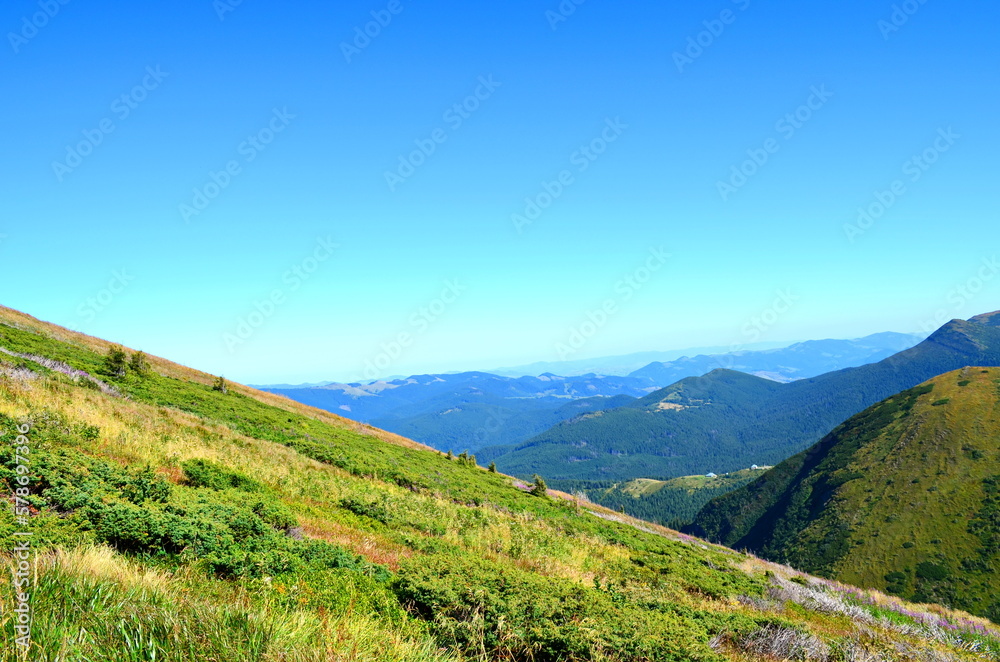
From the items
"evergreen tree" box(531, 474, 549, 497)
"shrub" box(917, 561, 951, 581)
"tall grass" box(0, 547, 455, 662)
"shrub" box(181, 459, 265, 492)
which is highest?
"tall grass" box(0, 547, 455, 662)

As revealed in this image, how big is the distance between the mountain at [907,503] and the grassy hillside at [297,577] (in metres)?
88.4

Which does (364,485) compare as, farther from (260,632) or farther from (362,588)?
(260,632)

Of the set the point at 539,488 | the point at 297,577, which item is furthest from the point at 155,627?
the point at 539,488

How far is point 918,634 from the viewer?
12883 millimetres

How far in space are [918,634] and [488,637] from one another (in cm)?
1374

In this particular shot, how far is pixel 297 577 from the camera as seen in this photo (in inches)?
271

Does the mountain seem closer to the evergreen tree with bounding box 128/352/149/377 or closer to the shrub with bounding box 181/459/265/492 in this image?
the shrub with bounding box 181/459/265/492

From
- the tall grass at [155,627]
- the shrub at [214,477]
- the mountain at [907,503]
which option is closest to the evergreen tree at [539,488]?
the shrub at [214,477]

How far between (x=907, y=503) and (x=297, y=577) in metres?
128

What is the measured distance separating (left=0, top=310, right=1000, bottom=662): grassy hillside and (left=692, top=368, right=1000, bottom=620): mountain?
8844 cm

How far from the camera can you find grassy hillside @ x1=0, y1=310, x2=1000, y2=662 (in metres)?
4.14

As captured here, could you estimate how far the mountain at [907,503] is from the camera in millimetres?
79625

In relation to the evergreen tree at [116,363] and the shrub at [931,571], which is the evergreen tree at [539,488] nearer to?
the evergreen tree at [116,363]

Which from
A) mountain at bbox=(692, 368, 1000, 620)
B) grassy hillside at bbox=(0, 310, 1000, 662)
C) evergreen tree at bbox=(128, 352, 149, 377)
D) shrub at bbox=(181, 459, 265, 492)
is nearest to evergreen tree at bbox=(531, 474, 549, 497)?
grassy hillside at bbox=(0, 310, 1000, 662)
